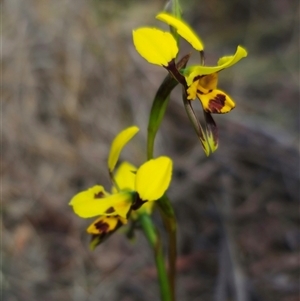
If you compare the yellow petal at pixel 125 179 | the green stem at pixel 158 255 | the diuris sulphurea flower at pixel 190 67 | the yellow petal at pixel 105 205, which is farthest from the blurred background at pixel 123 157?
the diuris sulphurea flower at pixel 190 67

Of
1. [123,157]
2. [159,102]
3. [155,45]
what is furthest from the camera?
[123,157]

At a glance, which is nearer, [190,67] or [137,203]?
[190,67]

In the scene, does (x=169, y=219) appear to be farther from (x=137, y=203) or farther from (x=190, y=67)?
(x=190, y=67)

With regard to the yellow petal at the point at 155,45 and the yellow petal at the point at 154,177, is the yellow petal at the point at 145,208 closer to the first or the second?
the yellow petal at the point at 154,177

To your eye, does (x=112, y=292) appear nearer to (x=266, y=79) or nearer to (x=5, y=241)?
(x=5, y=241)

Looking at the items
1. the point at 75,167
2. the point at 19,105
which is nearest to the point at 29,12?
the point at 19,105

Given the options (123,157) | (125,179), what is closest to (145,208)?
(125,179)

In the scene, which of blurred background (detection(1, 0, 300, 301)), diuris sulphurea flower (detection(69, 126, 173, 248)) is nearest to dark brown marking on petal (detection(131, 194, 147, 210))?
diuris sulphurea flower (detection(69, 126, 173, 248))
